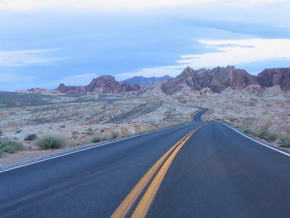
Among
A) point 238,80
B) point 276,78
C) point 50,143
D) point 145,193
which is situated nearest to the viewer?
point 145,193

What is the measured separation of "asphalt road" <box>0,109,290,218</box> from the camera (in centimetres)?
685

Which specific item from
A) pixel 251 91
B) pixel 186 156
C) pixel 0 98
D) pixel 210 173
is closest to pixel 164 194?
pixel 210 173

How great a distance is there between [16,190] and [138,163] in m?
4.75

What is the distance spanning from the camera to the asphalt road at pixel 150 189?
22.5 ft

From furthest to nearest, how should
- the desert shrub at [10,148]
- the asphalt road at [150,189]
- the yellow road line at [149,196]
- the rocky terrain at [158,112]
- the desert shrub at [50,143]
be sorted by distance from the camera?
the rocky terrain at [158,112] → the desert shrub at [50,143] → the desert shrub at [10,148] → the asphalt road at [150,189] → the yellow road line at [149,196]

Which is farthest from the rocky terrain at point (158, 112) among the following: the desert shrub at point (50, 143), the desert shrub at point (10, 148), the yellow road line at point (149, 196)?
the yellow road line at point (149, 196)

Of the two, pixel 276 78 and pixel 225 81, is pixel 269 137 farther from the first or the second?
pixel 225 81

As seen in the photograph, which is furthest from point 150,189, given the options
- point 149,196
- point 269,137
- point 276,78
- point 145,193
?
point 276,78

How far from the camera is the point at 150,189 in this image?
841cm

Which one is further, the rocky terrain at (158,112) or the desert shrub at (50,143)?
the rocky terrain at (158,112)

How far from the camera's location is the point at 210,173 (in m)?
10.7

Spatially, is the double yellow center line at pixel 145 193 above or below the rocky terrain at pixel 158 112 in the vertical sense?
above

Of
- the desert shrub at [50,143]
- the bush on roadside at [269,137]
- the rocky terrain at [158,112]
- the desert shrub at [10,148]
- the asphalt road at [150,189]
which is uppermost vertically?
the asphalt road at [150,189]

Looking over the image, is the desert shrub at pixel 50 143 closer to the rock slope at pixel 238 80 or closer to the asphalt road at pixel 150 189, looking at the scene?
the asphalt road at pixel 150 189
